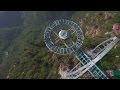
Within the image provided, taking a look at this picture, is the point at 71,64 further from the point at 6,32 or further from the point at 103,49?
the point at 6,32

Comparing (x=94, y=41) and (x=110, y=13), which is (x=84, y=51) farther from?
(x=110, y=13)

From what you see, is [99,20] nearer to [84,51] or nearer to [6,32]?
[84,51]

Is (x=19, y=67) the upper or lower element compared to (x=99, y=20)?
lower
